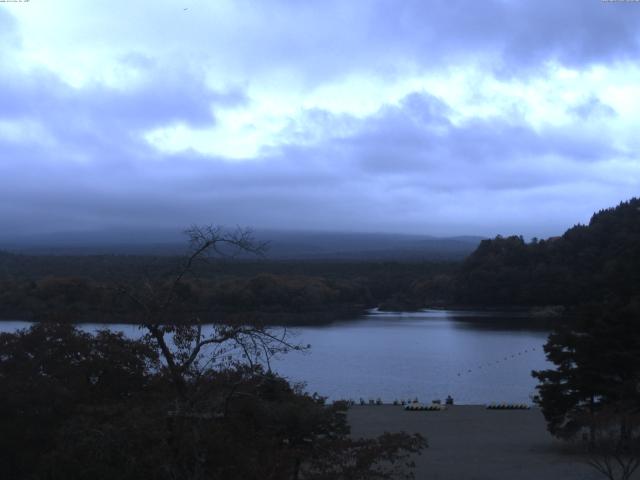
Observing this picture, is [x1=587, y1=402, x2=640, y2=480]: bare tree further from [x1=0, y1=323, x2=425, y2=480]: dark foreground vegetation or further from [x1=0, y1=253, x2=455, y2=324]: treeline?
[x1=0, y1=253, x2=455, y2=324]: treeline

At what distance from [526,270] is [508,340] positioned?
20.1 meters

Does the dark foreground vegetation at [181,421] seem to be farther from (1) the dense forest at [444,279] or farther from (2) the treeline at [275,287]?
(1) the dense forest at [444,279]

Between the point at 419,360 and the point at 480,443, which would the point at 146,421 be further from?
the point at 419,360

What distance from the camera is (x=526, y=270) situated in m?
60.2

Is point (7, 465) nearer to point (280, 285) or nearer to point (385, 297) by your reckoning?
point (280, 285)

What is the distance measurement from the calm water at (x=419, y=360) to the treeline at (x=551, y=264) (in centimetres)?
528

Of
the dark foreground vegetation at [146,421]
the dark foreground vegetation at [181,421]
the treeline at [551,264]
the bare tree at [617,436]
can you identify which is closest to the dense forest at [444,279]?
the treeline at [551,264]

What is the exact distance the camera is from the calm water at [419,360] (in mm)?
26422

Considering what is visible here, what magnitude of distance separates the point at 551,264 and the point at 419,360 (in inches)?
1124

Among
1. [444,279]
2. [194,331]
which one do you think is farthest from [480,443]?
[444,279]

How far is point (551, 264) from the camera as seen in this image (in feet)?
195

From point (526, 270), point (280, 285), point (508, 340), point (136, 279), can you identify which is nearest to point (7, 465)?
point (136, 279)

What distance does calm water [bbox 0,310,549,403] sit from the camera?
2642 cm

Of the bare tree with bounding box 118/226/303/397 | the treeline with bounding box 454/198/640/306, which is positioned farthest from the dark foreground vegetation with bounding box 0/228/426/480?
the treeline with bounding box 454/198/640/306
